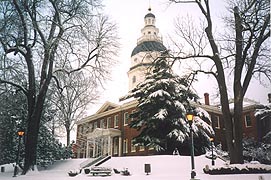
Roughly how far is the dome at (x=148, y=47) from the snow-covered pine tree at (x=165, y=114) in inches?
29.0

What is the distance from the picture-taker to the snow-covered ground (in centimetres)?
376

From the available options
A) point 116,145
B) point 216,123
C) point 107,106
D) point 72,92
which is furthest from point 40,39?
point 116,145

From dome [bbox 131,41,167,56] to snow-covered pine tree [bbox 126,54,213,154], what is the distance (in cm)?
74

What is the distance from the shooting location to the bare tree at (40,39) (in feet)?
14.1

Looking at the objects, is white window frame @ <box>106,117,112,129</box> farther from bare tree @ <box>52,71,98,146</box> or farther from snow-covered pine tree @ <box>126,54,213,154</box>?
bare tree @ <box>52,71,98,146</box>

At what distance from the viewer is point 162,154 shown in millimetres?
6809

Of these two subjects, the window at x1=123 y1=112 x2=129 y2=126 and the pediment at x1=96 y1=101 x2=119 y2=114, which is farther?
the window at x1=123 y1=112 x2=129 y2=126

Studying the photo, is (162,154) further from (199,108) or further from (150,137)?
(199,108)

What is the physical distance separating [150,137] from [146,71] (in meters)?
1.96

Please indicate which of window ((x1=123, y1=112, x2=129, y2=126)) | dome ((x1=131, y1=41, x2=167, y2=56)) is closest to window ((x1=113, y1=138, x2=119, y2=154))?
window ((x1=123, y1=112, x2=129, y2=126))

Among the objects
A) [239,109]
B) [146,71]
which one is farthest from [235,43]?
[146,71]

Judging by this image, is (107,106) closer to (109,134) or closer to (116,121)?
(116,121)

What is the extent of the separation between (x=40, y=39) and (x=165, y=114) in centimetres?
310

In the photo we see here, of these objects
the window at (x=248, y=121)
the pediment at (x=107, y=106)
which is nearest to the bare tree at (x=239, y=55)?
the window at (x=248, y=121)
